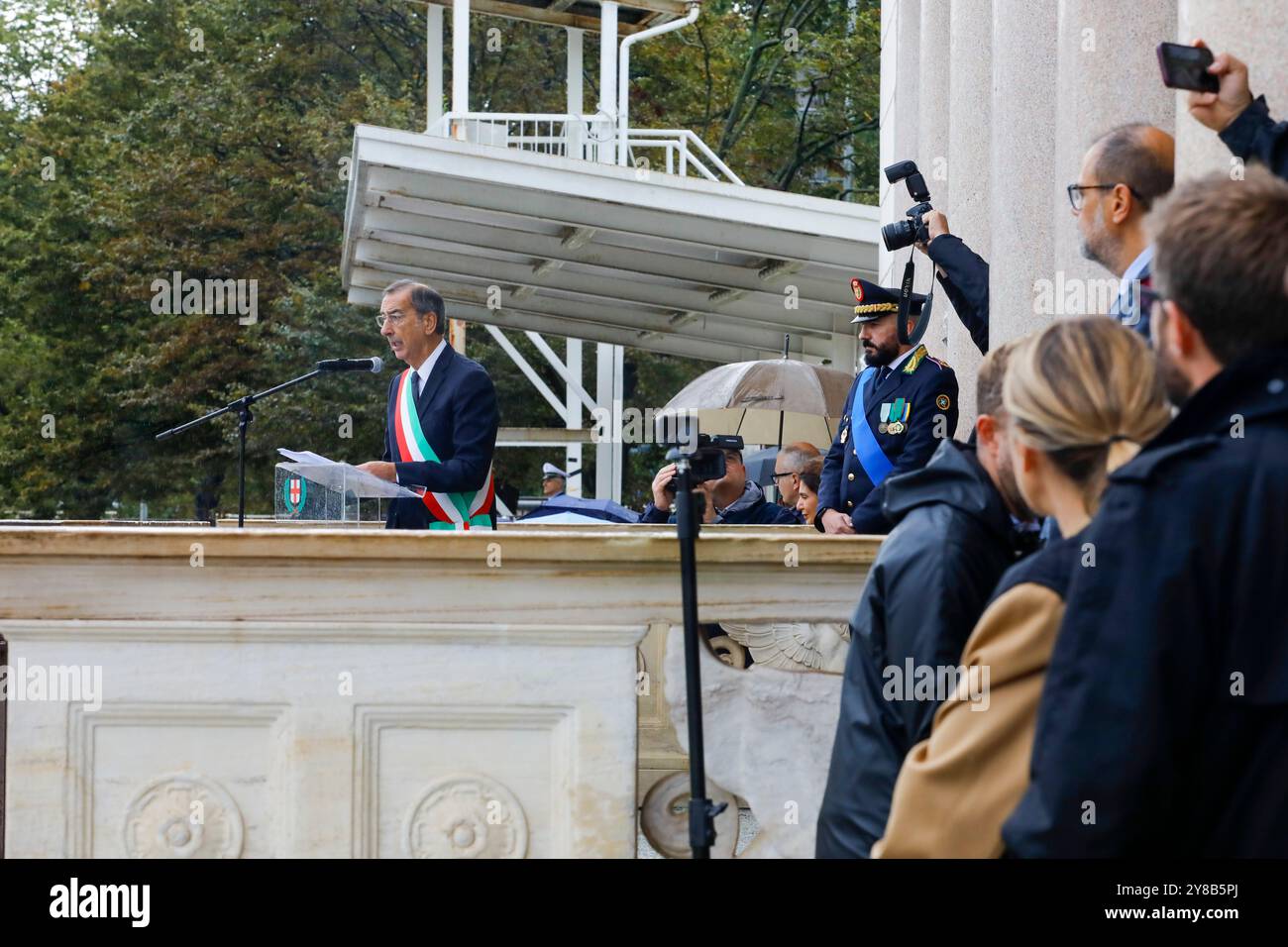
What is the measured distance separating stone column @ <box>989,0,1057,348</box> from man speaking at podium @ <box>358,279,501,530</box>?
2.11 m

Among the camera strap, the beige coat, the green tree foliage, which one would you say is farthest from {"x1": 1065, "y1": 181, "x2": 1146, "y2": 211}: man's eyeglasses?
the green tree foliage

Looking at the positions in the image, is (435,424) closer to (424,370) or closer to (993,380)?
(424,370)

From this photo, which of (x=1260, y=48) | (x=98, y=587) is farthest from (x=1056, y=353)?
(x=98, y=587)

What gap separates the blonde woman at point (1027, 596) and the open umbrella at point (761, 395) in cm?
1193

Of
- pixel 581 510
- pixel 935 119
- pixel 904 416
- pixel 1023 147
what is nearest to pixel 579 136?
pixel 581 510

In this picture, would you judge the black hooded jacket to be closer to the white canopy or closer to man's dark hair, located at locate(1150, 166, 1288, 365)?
man's dark hair, located at locate(1150, 166, 1288, 365)

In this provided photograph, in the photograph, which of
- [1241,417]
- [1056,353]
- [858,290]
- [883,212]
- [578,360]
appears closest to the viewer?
[1241,417]

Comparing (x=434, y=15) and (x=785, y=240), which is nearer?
(x=785, y=240)

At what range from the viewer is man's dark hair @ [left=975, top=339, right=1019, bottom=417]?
3.28 meters
